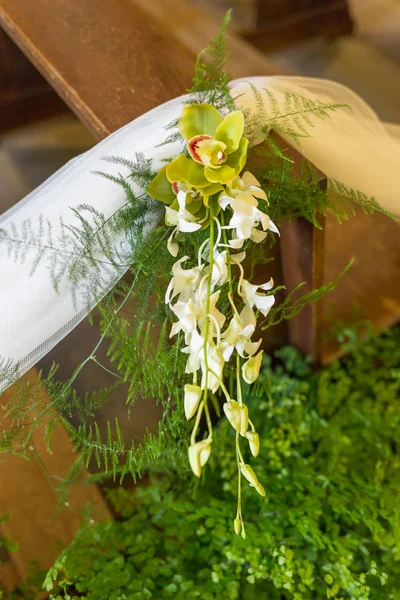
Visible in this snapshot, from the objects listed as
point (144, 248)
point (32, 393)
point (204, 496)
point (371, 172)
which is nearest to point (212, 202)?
point (144, 248)

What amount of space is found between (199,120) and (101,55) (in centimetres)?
64

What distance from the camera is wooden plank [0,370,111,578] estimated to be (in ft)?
4.34

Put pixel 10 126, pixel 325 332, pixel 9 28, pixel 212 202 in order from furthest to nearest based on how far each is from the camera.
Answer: pixel 10 126 < pixel 325 332 < pixel 9 28 < pixel 212 202

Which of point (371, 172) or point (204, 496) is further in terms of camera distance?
point (204, 496)

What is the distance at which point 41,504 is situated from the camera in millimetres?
1363

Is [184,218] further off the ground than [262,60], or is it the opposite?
[262,60]

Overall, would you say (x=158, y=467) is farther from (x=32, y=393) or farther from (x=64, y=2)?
(x=64, y=2)

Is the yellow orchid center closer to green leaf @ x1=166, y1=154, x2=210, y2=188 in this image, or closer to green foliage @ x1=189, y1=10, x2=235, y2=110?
green leaf @ x1=166, y1=154, x2=210, y2=188

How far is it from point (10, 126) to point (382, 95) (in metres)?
1.62

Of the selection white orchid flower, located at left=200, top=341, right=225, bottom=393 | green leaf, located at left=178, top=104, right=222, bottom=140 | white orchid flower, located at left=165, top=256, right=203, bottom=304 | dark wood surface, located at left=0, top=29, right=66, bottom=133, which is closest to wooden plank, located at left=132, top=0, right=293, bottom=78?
dark wood surface, located at left=0, top=29, right=66, bottom=133

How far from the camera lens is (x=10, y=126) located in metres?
1.77

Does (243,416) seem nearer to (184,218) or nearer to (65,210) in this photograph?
A: (184,218)

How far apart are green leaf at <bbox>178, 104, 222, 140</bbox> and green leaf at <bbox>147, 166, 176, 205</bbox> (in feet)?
0.25

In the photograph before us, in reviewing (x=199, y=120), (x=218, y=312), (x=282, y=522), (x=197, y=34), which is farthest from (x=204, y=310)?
(x=197, y=34)
